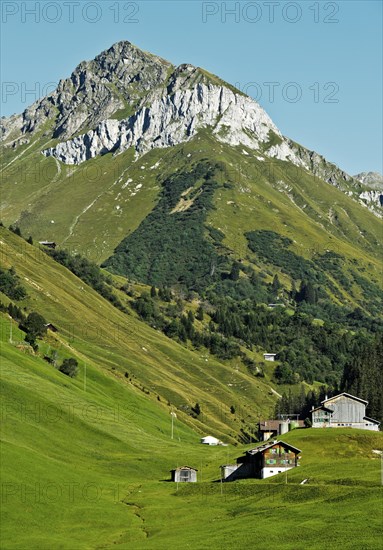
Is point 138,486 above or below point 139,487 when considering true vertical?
above

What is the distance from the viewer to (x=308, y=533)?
78.9 m

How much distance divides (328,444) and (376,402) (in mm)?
47998

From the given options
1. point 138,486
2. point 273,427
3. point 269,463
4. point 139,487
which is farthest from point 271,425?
point 139,487

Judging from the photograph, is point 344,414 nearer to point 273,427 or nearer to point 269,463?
point 273,427

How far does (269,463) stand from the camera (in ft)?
417

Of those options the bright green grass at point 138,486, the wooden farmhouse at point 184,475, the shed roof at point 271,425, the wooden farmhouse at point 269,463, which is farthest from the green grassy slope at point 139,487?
the shed roof at point 271,425

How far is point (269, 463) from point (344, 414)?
58.9 metres

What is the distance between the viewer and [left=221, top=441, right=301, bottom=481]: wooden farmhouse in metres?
126

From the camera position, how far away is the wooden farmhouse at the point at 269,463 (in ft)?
415

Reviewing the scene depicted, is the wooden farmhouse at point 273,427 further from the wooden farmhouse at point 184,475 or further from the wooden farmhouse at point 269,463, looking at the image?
the wooden farmhouse at point 184,475

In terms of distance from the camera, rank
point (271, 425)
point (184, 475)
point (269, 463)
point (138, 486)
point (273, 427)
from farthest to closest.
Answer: point (271, 425) → point (273, 427) → point (269, 463) → point (184, 475) → point (138, 486)

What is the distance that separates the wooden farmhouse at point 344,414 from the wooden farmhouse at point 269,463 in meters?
54.5

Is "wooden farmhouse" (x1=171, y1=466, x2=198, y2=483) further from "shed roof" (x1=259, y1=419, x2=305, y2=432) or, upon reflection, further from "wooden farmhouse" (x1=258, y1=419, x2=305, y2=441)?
"shed roof" (x1=259, y1=419, x2=305, y2=432)

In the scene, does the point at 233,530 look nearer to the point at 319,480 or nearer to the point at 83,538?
the point at 83,538
